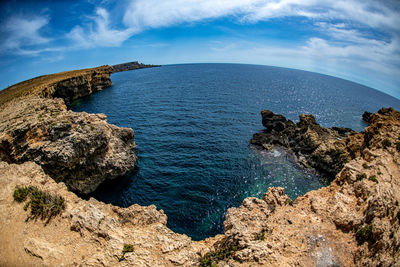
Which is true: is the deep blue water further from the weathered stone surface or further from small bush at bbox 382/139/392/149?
small bush at bbox 382/139/392/149

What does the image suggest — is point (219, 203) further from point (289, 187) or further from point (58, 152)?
point (58, 152)

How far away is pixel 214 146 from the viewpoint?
40.6 m

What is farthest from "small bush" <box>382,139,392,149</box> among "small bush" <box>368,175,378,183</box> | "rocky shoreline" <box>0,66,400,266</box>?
"small bush" <box>368,175,378,183</box>

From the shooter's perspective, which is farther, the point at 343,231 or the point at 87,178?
the point at 87,178

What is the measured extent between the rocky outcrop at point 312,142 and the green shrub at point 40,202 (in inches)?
1520

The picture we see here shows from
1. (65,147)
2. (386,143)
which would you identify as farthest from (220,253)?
(386,143)

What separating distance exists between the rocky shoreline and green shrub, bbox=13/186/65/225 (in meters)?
0.45

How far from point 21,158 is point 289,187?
3936 cm

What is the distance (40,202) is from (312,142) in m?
46.4

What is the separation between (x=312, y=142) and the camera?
39.7 meters

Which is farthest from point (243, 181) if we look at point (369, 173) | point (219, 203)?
point (369, 173)

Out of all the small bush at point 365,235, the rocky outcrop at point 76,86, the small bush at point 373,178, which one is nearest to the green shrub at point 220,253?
the small bush at point 365,235

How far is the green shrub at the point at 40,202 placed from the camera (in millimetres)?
12688

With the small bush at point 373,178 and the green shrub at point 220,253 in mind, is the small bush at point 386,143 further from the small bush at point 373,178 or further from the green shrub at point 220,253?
the green shrub at point 220,253
